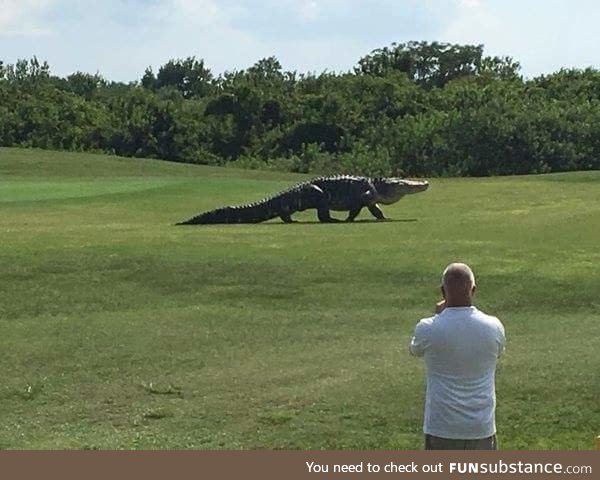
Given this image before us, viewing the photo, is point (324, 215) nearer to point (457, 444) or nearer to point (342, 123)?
point (457, 444)

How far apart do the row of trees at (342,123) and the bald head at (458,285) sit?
42715mm

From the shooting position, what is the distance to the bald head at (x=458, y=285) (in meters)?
6.32

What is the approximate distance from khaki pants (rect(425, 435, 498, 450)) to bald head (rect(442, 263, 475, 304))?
0.79 m

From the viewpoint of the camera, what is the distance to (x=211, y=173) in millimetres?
44125

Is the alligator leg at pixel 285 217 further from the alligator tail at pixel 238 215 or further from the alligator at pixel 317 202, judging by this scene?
the alligator tail at pixel 238 215

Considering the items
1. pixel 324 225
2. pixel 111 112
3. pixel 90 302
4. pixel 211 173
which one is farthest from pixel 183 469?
pixel 111 112

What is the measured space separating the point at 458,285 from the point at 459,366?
0.46 m

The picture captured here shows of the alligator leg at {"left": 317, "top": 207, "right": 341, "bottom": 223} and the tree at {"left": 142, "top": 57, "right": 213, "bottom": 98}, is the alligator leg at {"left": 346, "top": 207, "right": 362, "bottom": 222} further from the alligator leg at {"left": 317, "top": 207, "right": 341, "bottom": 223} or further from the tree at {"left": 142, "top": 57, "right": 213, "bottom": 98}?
the tree at {"left": 142, "top": 57, "right": 213, "bottom": 98}

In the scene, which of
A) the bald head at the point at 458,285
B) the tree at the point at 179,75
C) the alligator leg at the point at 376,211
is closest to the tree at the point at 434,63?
the tree at the point at 179,75

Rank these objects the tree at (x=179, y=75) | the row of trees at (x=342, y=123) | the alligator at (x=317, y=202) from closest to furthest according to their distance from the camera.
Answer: the alligator at (x=317, y=202) → the row of trees at (x=342, y=123) → the tree at (x=179, y=75)

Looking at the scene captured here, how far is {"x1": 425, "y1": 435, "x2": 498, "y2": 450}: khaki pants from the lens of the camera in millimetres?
6332

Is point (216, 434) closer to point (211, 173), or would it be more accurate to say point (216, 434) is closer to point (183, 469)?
point (183, 469)

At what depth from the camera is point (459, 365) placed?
6.35m

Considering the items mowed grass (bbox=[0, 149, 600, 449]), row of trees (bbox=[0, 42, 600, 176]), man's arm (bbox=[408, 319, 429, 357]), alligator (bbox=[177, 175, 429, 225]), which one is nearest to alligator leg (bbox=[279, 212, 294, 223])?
alligator (bbox=[177, 175, 429, 225])
